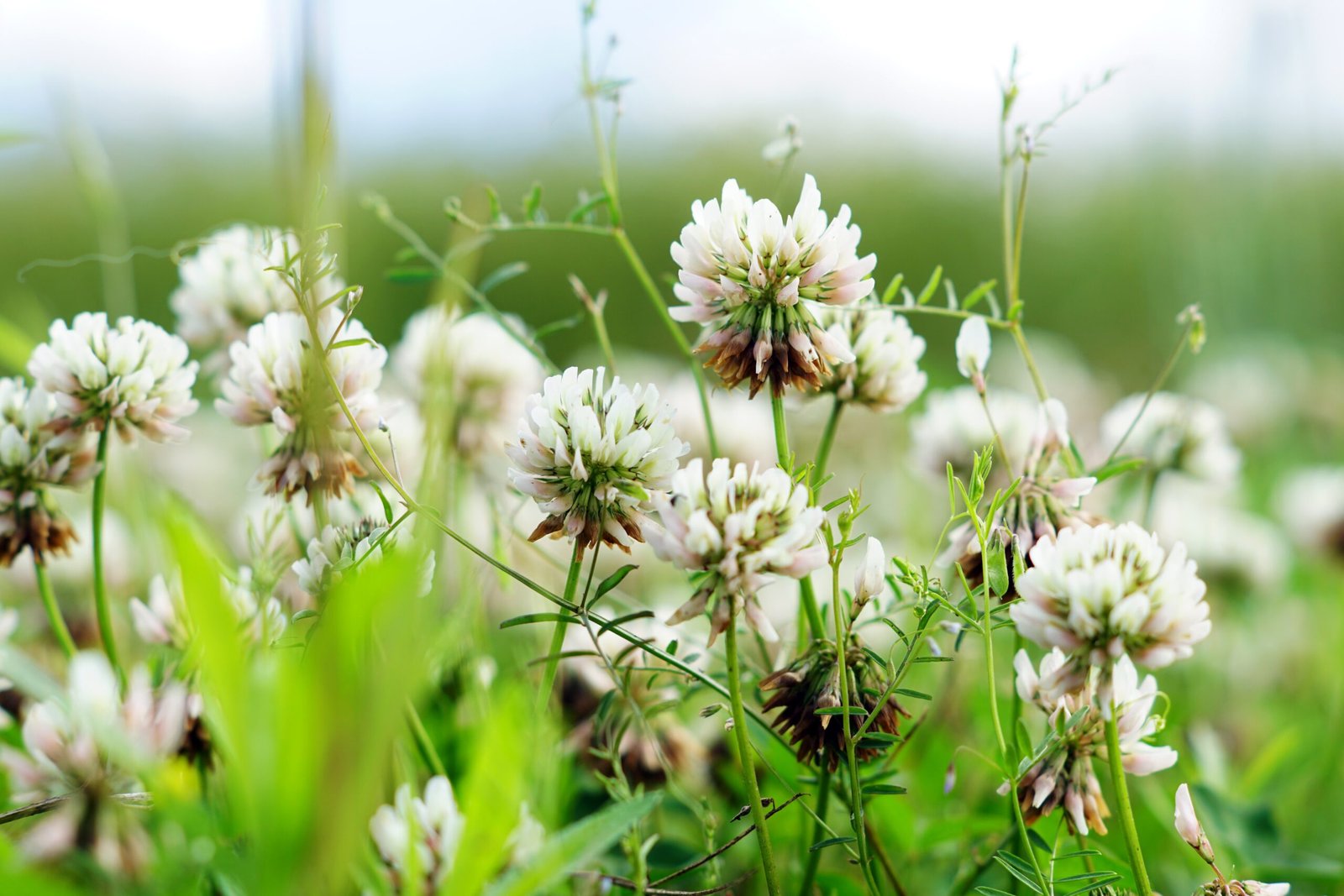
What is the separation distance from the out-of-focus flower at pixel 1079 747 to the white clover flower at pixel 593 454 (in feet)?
0.72

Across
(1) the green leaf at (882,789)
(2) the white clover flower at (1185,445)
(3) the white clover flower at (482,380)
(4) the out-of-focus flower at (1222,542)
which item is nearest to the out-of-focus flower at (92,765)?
(1) the green leaf at (882,789)

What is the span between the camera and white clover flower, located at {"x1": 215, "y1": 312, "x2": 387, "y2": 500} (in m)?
0.61

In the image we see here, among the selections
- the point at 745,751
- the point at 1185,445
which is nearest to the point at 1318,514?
the point at 1185,445

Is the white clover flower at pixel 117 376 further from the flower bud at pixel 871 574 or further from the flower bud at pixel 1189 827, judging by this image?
the flower bud at pixel 1189 827

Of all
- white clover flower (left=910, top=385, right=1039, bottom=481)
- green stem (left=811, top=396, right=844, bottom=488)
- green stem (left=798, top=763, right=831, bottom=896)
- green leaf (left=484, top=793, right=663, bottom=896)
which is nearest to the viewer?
green leaf (left=484, top=793, right=663, bottom=896)

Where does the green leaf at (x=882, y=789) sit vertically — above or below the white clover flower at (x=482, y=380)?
below

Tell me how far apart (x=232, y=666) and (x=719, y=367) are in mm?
303

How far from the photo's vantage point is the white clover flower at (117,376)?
64 cm

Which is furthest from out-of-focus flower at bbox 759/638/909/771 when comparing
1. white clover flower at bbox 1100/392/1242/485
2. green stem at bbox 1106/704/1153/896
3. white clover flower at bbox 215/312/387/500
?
white clover flower at bbox 1100/392/1242/485

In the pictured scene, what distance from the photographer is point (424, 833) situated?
0.50m

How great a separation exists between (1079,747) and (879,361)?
264 mm

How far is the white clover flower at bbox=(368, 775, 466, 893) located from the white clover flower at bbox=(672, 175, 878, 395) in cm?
25

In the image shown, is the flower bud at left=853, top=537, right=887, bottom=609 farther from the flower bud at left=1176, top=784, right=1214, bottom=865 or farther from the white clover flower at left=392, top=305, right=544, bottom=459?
the white clover flower at left=392, top=305, right=544, bottom=459

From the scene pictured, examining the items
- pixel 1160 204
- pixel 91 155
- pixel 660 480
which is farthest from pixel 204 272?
pixel 1160 204
